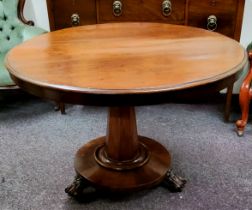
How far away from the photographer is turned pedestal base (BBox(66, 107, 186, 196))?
1347mm

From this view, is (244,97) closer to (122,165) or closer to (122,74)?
(122,165)

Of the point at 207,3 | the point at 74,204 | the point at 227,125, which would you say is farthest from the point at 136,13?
the point at 74,204

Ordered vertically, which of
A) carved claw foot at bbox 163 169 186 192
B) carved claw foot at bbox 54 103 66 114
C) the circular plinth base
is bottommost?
carved claw foot at bbox 54 103 66 114

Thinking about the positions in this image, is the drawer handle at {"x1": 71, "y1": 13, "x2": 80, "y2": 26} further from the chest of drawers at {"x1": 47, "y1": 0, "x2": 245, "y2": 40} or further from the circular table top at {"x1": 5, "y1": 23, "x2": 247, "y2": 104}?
the circular table top at {"x1": 5, "y1": 23, "x2": 247, "y2": 104}

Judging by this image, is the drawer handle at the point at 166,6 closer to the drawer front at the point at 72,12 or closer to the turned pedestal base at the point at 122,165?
the drawer front at the point at 72,12

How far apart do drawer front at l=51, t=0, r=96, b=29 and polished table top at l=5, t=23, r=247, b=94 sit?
22.2 inches

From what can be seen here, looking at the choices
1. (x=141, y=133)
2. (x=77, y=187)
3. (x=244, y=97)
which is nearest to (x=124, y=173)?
(x=77, y=187)

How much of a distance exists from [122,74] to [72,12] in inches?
47.0

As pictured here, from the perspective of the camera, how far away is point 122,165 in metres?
1.42

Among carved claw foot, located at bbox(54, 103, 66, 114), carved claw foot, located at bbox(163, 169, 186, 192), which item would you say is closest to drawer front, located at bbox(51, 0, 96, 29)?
carved claw foot, located at bbox(54, 103, 66, 114)

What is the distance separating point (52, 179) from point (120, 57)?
76cm

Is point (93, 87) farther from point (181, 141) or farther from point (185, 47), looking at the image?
point (181, 141)

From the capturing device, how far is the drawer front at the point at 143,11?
6.23 ft

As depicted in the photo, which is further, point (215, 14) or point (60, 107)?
point (60, 107)
